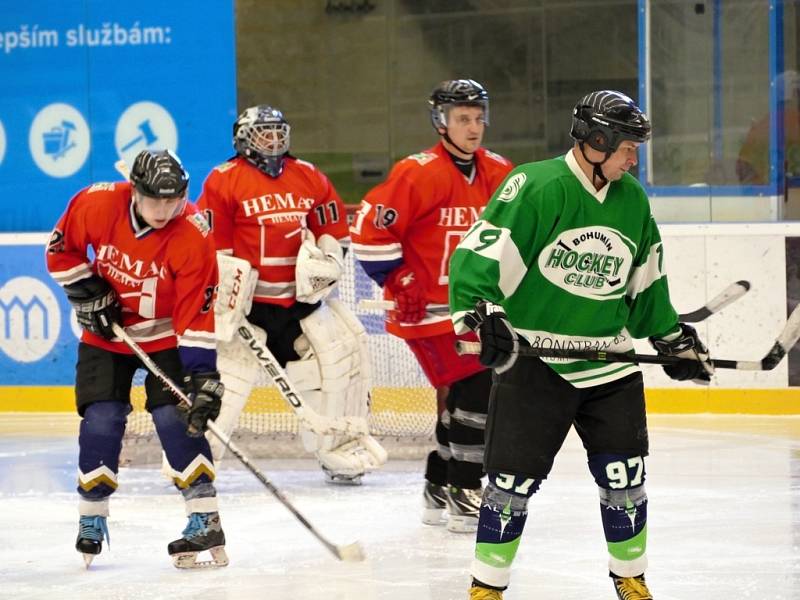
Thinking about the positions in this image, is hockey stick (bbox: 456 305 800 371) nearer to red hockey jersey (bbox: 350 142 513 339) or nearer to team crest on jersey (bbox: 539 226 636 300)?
team crest on jersey (bbox: 539 226 636 300)

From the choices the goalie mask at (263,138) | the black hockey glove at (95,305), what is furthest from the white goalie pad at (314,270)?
the black hockey glove at (95,305)

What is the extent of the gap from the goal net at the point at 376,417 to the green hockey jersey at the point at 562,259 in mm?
2474

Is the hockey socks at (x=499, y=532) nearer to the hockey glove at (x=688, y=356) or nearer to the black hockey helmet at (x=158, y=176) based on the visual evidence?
the hockey glove at (x=688, y=356)

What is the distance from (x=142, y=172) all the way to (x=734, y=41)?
4.18 metres

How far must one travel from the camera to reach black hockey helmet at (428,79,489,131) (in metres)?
4.68

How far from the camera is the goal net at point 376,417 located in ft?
19.7

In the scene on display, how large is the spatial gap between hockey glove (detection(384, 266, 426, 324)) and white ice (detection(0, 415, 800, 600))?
64cm

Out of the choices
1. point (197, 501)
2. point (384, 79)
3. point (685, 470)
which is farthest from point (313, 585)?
point (384, 79)

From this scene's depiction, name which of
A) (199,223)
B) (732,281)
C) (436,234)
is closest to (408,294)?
(436,234)

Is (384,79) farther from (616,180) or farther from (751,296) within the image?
(616,180)

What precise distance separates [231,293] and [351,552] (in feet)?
4.97

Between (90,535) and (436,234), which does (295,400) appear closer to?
(436,234)

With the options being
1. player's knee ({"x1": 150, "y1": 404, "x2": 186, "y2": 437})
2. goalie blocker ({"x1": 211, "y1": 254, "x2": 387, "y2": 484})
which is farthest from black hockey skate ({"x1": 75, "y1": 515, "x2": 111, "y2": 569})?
goalie blocker ({"x1": 211, "y1": 254, "x2": 387, "y2": 484})

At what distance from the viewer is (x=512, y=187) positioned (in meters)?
3.21
